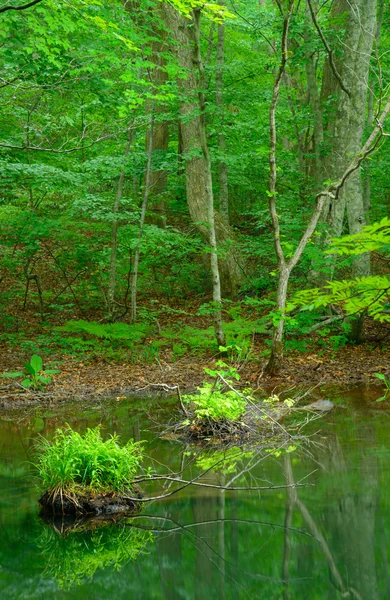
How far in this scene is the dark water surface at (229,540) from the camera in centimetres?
406

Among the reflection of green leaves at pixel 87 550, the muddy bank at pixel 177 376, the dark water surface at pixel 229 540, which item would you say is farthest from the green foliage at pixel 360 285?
the muddy bank at pixel 177 376

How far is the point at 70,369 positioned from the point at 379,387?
16.3 feet

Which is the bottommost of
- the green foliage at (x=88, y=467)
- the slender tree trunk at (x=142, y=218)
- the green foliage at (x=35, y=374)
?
the green foliage at (x=88, y=467)

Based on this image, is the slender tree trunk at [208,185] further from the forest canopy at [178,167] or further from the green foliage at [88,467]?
the green foliage at [88,467]

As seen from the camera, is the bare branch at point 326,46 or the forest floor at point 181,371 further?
the bare branch at point 326,46

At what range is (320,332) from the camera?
37.8ft

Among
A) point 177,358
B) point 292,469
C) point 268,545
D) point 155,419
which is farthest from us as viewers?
point 177,358

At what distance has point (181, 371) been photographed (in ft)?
34.4

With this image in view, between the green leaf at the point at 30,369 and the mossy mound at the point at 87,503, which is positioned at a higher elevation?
the green leaf at the point at 30,369

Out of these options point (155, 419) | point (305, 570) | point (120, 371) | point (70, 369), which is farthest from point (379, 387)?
point (305, 570)

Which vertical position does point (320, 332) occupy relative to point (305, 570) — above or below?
above

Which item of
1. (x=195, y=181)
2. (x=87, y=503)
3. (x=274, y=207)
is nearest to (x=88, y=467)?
(x=87, y=503)

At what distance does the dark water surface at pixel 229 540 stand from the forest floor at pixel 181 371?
299 centimetres

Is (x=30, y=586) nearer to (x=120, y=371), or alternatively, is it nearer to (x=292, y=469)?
(x=292, y=469)
